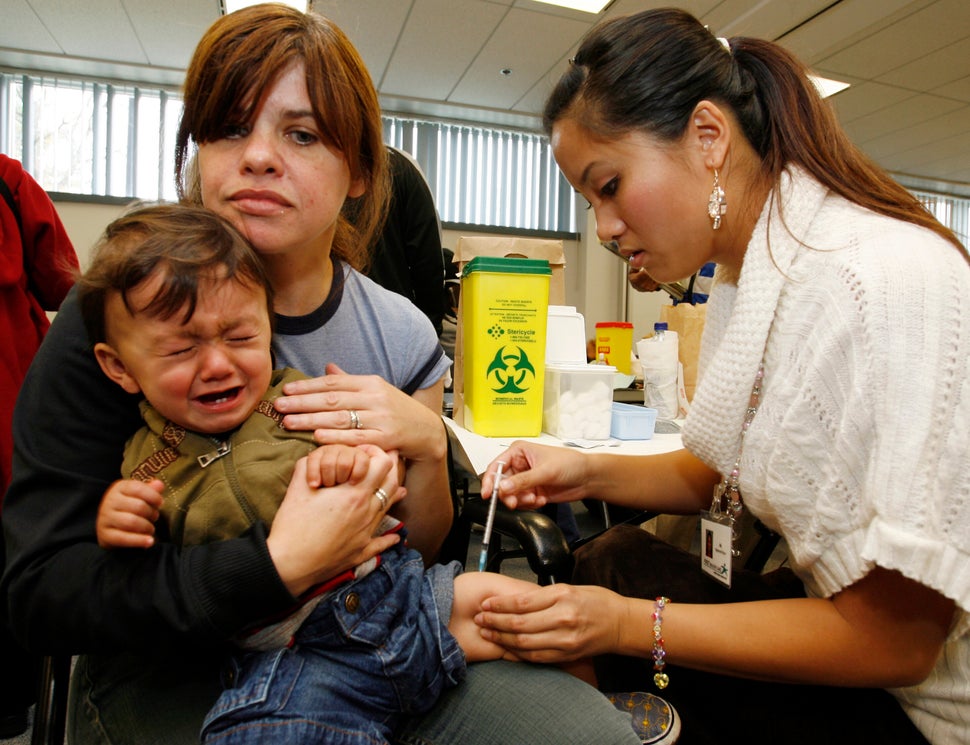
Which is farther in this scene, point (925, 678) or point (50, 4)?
point (50, 4)

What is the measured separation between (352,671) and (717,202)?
0.88 metres

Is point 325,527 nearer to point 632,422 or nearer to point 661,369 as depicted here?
point 632,422

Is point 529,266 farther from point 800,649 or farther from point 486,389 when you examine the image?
point 800,649

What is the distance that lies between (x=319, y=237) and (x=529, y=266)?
65 centimetres

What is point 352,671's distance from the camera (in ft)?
2.67

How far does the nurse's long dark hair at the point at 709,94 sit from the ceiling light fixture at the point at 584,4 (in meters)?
3.61

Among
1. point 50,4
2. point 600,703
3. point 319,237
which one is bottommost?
point 600,703

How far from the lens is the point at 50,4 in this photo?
414 cm

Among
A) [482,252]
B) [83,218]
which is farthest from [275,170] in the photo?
[83,218]

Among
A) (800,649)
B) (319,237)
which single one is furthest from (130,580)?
(800,649)

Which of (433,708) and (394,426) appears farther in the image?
(394,426)

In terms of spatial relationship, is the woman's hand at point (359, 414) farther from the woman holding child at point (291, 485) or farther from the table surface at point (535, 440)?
the table surface at point (535, 440)

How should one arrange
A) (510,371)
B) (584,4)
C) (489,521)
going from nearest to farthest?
(489,521) < (510,371) < (584,4)

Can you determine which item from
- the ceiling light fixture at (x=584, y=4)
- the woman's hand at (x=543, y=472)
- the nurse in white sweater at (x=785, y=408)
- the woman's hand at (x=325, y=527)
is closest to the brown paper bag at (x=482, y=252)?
the woman's hand at (x=543, y=472)
